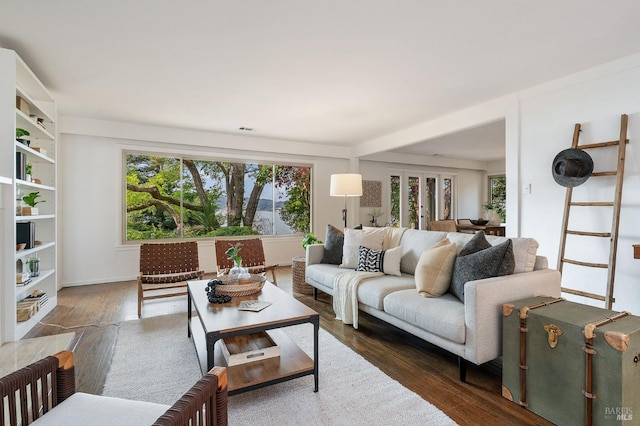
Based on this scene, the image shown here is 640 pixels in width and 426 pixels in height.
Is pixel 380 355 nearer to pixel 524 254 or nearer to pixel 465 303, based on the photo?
pixel 465 303

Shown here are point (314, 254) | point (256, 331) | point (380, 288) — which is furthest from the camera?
point (314, 254)

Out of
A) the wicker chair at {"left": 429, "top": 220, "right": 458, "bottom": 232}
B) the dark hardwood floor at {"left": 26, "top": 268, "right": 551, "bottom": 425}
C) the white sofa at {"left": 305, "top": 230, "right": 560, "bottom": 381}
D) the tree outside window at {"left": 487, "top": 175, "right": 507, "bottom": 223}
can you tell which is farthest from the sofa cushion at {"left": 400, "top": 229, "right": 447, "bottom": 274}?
the tree outside window at {"left": 487, "top": 175, "right": 507, "bottom": 223}

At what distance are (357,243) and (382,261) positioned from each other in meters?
0.43

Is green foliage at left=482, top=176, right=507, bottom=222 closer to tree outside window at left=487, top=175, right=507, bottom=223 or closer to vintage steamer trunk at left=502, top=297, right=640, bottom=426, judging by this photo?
tree outside window at left=487, top=175, right=507, bottom=223

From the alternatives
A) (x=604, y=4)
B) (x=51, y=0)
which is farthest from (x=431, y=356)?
(x=51, y=0)

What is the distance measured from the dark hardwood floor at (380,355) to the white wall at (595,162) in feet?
5.62

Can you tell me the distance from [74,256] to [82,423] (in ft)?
15.7

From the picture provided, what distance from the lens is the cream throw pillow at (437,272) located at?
2.40m

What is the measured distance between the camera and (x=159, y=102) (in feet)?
13.2

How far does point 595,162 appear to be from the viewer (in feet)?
10.2

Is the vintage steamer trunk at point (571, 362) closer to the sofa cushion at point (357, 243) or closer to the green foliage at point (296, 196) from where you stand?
the sofa cushion at point (357, 243)

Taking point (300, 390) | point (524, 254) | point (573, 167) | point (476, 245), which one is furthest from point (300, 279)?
point (573, 167)

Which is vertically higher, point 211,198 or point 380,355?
point 211,198

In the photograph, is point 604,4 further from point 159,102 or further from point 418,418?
point 159,102
